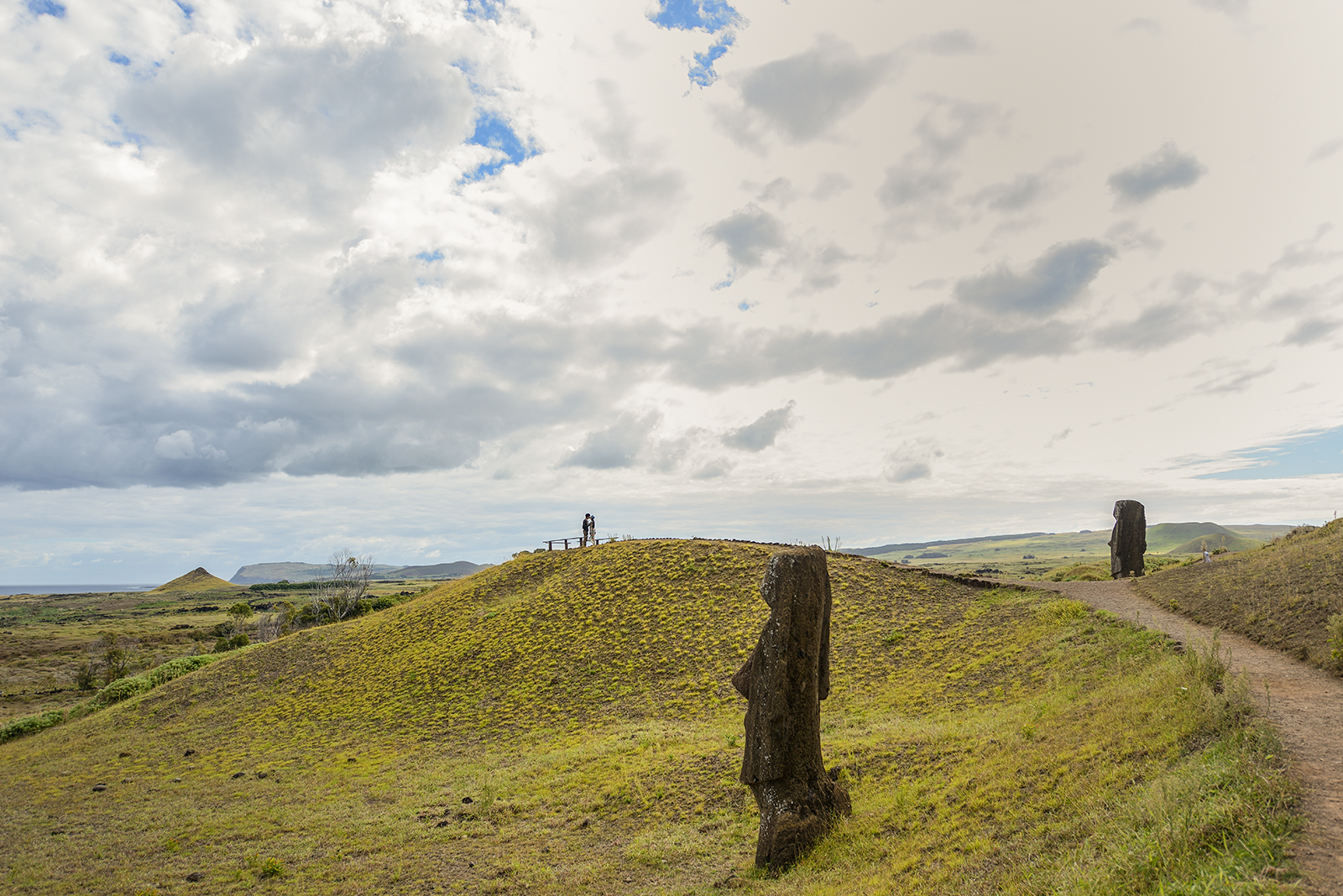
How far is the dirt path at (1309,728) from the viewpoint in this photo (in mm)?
5766

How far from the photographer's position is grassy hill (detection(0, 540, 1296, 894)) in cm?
858

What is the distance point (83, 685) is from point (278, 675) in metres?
30.9

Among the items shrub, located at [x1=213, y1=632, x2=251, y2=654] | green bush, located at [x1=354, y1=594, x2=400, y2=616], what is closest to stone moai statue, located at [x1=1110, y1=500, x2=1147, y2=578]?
green bush, located at [x1=354, y1=594, x2=400, y2=616]

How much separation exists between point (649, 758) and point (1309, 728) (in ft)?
47.8

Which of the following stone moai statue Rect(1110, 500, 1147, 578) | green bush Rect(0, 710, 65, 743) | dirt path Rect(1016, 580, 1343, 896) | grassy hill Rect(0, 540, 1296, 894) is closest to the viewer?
dirt path Rect(1016, 580, 1343, 896)

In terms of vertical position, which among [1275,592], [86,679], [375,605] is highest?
[1275,592]

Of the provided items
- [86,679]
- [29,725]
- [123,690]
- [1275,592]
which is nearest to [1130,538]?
[1275,592]

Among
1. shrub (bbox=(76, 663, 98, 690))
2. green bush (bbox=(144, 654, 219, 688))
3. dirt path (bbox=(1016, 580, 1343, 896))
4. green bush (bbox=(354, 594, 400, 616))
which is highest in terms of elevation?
dirt path (bbox=(1016, 580, 1343, 896))

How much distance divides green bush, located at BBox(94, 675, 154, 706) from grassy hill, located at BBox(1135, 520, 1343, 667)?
5260cm

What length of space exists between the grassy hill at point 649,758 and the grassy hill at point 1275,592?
268 cm

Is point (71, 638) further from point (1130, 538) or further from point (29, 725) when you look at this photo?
point (1130, 538)

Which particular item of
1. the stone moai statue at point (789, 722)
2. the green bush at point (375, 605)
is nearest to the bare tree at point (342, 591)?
the green bush at point (375, 605)

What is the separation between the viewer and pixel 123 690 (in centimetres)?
3781

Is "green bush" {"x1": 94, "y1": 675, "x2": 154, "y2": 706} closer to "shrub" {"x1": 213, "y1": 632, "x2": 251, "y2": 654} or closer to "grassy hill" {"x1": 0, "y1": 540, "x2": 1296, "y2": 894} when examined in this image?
"grassy hill" {"x1": 0, "y1": 540, "x2": 1296, "y2": 894}
